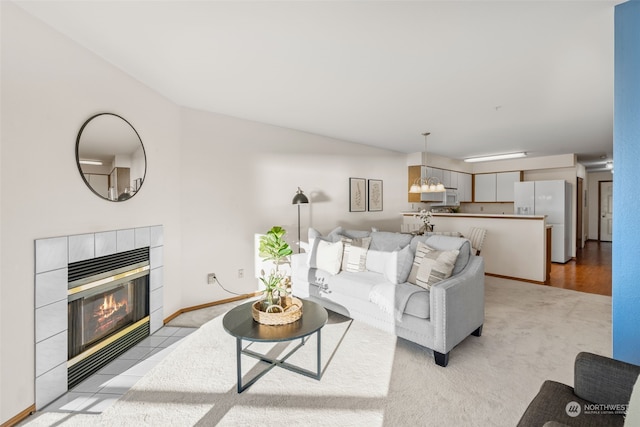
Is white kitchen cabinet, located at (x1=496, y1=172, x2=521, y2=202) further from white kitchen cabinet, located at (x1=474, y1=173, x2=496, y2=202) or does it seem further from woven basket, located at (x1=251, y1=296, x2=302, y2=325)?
woven basket, located at (x1=251, y1=296, x2=302, y2=325)

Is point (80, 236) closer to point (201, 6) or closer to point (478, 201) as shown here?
point (201, 6)

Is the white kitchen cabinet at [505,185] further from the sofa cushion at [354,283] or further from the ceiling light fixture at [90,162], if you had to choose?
the ceiling light fixture at [90,162]

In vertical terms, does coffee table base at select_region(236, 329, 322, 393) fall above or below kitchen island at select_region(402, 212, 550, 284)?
below

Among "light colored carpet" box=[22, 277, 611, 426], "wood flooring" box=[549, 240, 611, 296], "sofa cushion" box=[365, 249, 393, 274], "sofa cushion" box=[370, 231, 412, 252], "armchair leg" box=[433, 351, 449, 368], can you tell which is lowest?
"light colored carpet" box=[22, 277, 611, 426]

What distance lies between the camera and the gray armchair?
1140 millimetres

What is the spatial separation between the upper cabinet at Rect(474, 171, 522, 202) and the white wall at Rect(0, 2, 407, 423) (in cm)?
348

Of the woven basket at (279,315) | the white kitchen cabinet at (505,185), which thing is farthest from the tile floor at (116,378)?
the white kitchen cabinet at (505,185)

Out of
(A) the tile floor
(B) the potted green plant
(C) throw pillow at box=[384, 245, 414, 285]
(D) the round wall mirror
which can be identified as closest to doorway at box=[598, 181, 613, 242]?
(C) throw pillow at box=[384, 245, 414, 285]

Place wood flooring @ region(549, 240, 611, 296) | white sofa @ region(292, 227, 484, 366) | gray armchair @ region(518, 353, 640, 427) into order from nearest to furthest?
gray armchair @ region(518, 353, 640, 427)
white sofa @ region(292, 227, 484, 366)
wood flooring @ region(549, 240, 611, 296)

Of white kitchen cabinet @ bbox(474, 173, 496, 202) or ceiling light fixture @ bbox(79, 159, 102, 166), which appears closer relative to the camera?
ceiling light fixture @ bbox(79, 159, 102, 166)

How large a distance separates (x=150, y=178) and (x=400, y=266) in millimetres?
2651

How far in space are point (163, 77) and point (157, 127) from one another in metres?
0.57

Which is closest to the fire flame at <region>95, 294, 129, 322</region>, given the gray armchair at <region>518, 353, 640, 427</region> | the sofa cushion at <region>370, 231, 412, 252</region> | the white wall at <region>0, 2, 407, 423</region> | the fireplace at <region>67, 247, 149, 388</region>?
the fireplace at <region>67, 247, 149, 388</region>

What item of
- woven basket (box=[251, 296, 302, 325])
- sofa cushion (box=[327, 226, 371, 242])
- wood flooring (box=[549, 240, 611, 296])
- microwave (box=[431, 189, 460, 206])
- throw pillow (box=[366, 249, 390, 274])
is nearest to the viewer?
woven basket (box=[251, 296, 302, 325])
